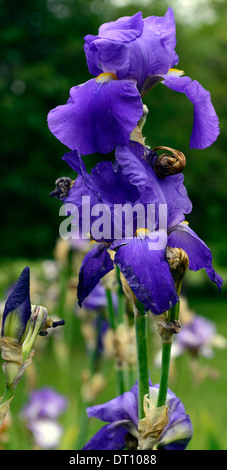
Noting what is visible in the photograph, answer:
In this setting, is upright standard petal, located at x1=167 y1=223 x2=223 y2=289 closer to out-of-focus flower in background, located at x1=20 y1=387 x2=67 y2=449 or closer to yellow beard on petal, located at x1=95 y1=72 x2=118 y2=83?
yellow beard on petal, located at x1=95 y1=72 x2=118 y2=83

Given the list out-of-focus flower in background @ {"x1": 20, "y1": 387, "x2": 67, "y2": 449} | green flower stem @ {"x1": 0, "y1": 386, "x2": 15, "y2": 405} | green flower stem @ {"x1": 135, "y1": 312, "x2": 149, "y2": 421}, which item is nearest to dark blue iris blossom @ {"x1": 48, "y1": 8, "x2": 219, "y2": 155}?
green flower stem @ {"x1": 135, "y1": 312, "x2": 149, "y2": 421}

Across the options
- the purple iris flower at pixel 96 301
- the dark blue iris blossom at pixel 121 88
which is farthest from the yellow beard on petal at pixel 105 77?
the purple iris flower at pixel 96 301

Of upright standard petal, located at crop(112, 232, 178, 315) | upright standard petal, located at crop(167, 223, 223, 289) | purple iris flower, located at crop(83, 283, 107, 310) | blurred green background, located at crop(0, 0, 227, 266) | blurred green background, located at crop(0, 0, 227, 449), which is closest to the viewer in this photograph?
upright standard petal, located at crop(112, 232, 178, 315)

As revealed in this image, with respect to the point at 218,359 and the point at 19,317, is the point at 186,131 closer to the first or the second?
the point at 218,359

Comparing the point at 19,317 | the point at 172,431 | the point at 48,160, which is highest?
the point at 48,160

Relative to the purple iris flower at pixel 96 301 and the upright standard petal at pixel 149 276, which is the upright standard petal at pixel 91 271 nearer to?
the upright standard petal at pixel 149 276

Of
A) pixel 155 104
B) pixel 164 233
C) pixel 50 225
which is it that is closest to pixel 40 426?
pixel 164 233
